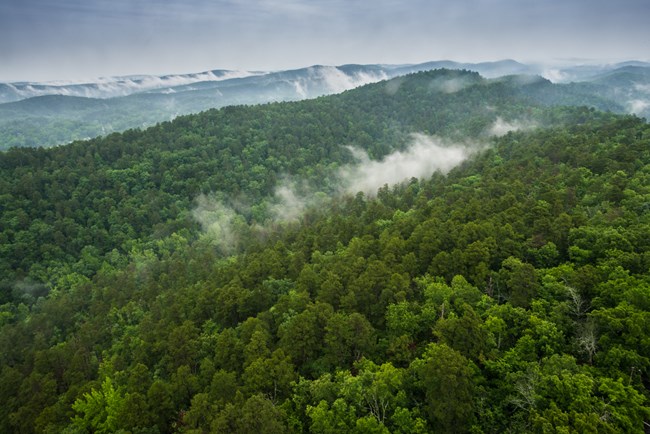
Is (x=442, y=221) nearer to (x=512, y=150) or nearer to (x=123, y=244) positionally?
(x=512, y=150)

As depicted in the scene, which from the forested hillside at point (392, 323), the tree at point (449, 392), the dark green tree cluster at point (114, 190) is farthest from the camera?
the dark green tree cluster at point (114, 190)

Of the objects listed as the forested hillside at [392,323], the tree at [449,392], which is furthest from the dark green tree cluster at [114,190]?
the tree at [449,392]

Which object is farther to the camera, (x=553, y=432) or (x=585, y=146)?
(x=585, y=146)

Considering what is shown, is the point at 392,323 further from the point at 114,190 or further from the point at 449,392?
the point at 114,190

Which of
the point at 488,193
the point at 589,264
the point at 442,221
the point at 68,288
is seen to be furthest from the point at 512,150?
the point at 68,288

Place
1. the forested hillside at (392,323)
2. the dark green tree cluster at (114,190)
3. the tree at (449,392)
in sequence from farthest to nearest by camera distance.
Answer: the dark green tree cluster at (114,190), the forested hillside at (392,323), the tree at (449,392)

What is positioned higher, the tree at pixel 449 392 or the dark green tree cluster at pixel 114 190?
the tree at pixel 449 392

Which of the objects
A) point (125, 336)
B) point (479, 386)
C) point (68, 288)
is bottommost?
point (68, 288)

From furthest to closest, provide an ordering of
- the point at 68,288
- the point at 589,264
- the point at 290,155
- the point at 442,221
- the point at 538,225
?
the point at 290,155
the point at 68,288
the point at 442,221
the point at 538,225
the point at 589,264

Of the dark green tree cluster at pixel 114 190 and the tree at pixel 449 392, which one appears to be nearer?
the tree at pixel 449 392

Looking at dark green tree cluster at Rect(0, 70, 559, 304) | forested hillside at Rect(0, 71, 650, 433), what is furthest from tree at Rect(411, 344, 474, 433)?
dark green tree cluster at Rect(0, 70, 559, 304)

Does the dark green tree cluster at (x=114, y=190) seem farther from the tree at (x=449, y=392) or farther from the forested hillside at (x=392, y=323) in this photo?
the tree at (x=449, y=392)
